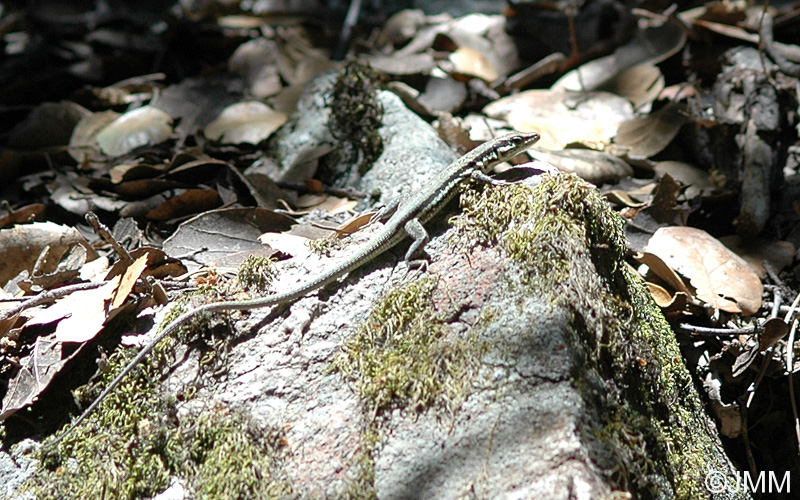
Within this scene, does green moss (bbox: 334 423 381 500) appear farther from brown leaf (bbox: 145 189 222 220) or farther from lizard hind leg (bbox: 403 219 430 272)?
brown leaf (bbox: 145 189 222 220)

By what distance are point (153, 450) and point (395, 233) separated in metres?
1.42

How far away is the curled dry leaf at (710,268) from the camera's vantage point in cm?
327

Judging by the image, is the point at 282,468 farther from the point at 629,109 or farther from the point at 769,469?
the point at 629,109

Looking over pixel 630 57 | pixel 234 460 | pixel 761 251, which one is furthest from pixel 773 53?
pixel 234 460

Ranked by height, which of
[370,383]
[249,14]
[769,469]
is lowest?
[769,469]

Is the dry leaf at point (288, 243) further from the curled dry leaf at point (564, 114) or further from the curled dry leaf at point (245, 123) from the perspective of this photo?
the curled dry leaf at point (564, 114)

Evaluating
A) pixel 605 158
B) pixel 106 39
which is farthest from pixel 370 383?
pixel 106 39

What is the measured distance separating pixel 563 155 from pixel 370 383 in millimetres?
2253

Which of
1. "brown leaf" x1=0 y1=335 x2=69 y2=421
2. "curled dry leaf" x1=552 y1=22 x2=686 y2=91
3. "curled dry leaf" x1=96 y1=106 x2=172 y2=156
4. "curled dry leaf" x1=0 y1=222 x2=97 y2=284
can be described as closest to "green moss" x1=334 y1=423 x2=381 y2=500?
"brown leaf" x1=0 y1=335 x2=69 y2=421

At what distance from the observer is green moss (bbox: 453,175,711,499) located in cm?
241

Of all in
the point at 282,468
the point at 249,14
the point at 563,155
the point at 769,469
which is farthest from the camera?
the point at 249,14

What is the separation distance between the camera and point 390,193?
4148mm

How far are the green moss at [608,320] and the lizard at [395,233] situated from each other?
142 millimetres

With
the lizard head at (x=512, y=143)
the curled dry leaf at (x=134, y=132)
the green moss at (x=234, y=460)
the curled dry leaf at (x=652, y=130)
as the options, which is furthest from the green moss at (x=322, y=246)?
the curled dry leaf at (x=652, y=130)
